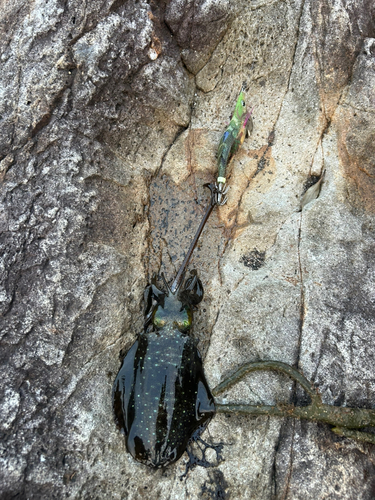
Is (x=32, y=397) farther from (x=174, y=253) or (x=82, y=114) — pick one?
(x=82, y=114)

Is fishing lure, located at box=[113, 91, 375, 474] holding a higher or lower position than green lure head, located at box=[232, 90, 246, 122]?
lower

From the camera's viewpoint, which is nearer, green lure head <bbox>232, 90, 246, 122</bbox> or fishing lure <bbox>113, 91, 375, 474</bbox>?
fishing lure <bbox>113, 91, 375, 474</bbox>

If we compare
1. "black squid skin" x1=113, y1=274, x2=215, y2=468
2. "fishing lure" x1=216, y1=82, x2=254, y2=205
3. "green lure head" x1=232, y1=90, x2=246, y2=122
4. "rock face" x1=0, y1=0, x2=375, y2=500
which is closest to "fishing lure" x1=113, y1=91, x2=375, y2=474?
"black squid skin" x1=113, y1=274, x2=215, y2=468

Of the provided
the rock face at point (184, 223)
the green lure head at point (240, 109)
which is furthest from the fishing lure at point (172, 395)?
the green lure head at point (240, 109)

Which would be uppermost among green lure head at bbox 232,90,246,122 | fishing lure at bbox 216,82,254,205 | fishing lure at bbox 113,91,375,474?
green lure head at bbox 232,90,246,122

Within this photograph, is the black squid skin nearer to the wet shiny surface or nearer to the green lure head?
the wet shiny surface

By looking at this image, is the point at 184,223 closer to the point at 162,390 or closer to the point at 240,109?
the point at 240,109

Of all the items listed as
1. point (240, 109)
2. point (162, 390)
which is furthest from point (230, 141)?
point (162, 390)
